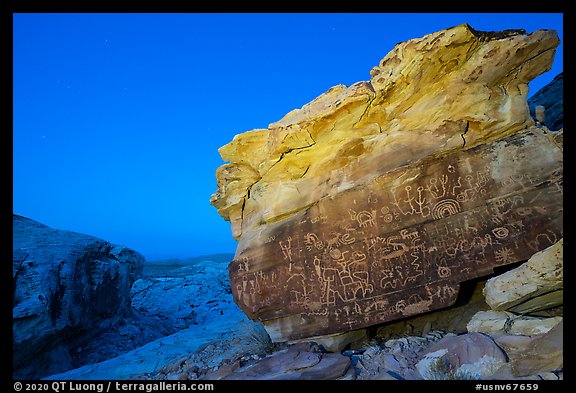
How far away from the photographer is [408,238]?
5.31 m

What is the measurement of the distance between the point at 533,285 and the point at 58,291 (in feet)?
34.7

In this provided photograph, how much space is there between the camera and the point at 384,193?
18.1ft

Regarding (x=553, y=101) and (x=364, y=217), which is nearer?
(x=364, y=217)

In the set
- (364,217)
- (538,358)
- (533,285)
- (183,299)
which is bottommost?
(538,358)

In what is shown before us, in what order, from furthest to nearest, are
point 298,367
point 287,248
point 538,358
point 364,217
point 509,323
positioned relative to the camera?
point 287,248 < point 364,217 < point 298,367 < point 509,323 < point 538,358

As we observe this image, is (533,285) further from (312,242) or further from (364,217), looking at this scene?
(312,242)

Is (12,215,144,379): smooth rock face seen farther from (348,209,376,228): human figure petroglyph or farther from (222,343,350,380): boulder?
(348,209,376,228): human figure petroglyph

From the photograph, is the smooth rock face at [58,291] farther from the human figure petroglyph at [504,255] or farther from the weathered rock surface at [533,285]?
the human figure petroglyph at [504,255]

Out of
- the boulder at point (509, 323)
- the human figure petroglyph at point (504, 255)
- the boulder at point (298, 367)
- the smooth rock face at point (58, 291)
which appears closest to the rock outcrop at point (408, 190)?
the human figure petroglyph at point (504, 255)

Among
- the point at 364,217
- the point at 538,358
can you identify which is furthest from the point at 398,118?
the point at 538,358

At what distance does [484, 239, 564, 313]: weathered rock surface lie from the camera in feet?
13.6
